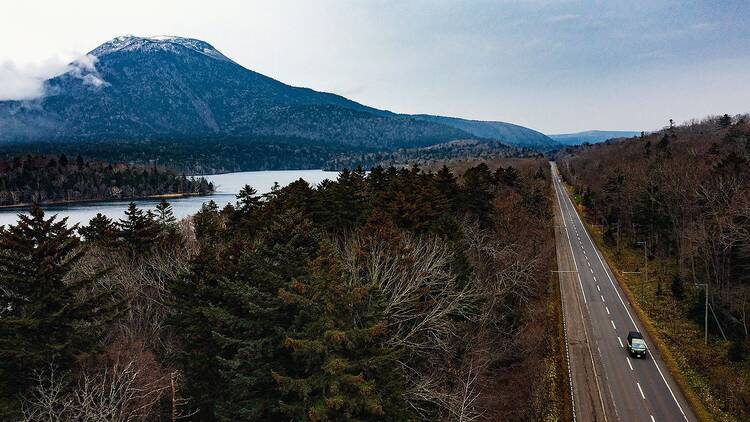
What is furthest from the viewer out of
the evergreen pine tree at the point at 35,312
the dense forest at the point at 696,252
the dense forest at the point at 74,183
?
the dense forest at the point at 74,183

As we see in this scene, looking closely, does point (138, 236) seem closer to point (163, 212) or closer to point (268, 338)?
point (268, 338)

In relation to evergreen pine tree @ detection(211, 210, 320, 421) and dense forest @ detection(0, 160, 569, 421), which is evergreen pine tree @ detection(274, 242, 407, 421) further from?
evergreen pine tree @ detection(211, 210, 320, 421)

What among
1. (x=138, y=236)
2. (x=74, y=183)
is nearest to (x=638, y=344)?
(x=138, y=236)

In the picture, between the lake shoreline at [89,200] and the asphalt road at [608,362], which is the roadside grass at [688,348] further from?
the lake shoreline at [89,200]

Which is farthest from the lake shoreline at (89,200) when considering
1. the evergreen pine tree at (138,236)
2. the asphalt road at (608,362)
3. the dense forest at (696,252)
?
the asphalt road at (608,362)

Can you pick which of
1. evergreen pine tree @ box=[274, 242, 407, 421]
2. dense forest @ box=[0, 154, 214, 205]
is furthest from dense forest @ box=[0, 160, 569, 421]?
dense forest @ box=[0, 154, 214, 205]

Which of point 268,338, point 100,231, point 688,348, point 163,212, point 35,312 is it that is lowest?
point 688,348
